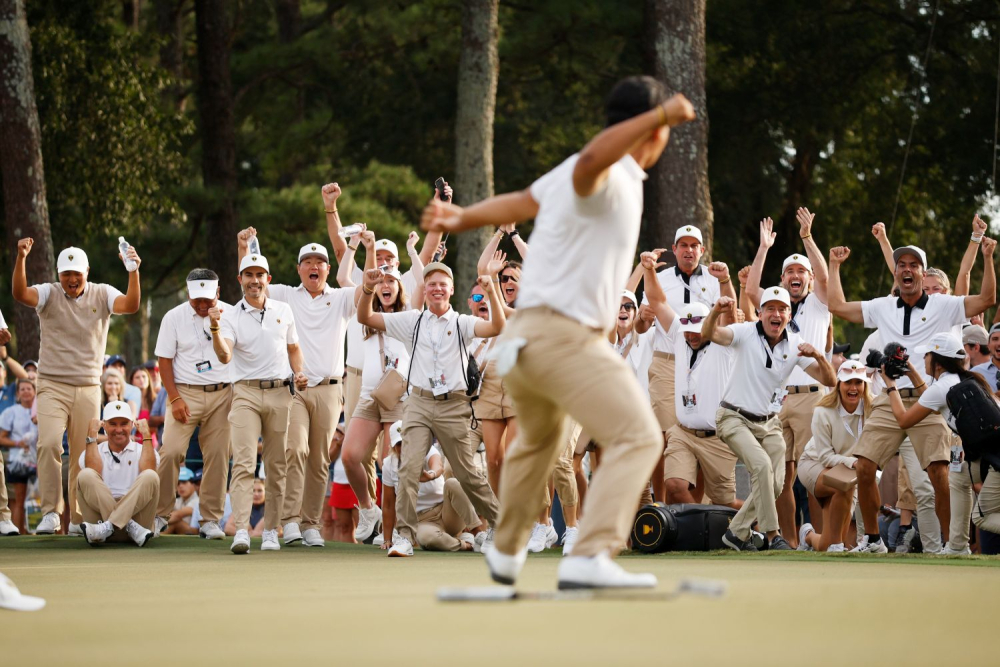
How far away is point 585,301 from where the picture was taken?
607 centimetres

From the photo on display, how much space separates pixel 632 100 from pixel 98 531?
7.81 m

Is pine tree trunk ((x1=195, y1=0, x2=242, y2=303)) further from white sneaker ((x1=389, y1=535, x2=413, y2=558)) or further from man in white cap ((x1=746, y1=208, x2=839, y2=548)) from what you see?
white sneaker ((x1=389, y1=535, x2=413, y2=558))

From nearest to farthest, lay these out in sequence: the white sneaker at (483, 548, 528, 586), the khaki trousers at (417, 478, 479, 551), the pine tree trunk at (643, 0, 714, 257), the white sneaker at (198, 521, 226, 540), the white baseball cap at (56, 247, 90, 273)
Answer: the white sneaker at (483, 548, 528, 586)
the khaki trousers at (417, 478, 479, 551)
the white sneaker at (198, 521, 226, 540)
the white baseball cap at (56, 247, 90, 273)
the pine tree trunk at (643, 0, 714, 257)

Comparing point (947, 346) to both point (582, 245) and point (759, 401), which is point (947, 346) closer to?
point (759, 401)

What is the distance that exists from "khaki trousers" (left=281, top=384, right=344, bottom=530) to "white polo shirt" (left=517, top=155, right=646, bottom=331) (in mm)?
6612

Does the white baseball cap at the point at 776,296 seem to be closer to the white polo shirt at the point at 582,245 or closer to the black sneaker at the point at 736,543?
the black sneaker at the point at 736,543

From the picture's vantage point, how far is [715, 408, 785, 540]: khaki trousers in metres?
11.2

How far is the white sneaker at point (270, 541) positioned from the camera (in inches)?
464

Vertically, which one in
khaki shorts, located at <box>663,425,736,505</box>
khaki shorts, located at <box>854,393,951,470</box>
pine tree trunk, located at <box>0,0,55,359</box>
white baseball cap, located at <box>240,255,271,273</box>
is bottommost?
khaki shorts, located at <box>663,425,736,505</box>

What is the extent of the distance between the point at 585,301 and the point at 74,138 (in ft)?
56.1

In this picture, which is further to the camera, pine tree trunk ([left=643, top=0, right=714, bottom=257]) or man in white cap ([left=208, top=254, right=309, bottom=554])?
pine tree trunk ([left=643, top=0, right=714, bottom=257])

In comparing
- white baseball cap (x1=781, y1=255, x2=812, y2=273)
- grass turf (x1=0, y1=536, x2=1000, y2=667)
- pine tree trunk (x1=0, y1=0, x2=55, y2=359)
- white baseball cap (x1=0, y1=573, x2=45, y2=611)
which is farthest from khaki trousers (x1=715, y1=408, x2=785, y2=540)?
pine tree trunk (x1=0, y1=0, x2=55, y2=359)

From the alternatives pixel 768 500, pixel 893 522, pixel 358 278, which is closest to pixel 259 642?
pixel 768 500

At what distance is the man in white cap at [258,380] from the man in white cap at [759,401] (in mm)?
3502
